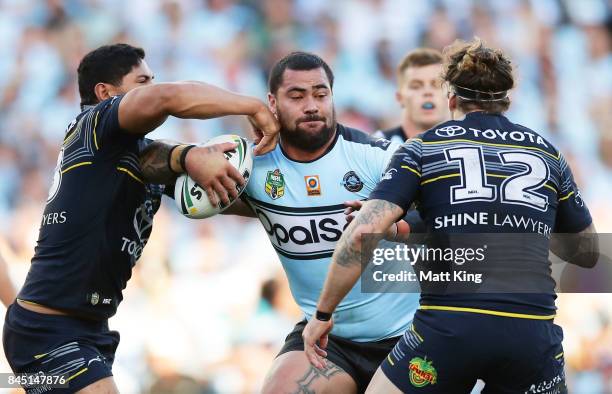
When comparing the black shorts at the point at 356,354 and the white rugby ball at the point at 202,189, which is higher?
the white rugby ball at the point at 202,189

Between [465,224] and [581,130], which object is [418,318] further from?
[581,130]

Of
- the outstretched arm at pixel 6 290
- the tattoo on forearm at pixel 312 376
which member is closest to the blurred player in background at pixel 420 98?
the tattoo on forearm at pixel 312 376

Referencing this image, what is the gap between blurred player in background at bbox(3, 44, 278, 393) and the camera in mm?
5266

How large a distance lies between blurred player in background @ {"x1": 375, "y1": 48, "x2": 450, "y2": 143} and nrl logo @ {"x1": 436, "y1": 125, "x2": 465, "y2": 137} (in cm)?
343

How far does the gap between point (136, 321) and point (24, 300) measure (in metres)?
4.34

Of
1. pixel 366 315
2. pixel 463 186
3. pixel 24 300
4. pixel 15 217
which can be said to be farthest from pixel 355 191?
pixel 15 217

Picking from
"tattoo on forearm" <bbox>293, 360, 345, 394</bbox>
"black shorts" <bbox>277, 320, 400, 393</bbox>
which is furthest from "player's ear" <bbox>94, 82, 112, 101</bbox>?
"tattoo on forearm" <bbox>293, 360, 345, 394</bbox>

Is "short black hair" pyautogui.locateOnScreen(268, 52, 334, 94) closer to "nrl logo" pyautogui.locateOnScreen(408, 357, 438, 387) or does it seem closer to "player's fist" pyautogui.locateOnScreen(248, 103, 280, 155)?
"player's fist" pyautogui.locateOnScreen(248, 103, 280, 155)

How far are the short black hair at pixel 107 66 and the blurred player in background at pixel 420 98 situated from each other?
3002 mm

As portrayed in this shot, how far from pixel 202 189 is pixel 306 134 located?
0.81 m

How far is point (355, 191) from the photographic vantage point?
5.87m

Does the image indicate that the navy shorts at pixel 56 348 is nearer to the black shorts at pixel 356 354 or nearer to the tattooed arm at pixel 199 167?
the tattooed arm at pixel 199 167

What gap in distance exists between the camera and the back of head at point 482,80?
16.8 ft

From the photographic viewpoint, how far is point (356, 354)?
19.3 ft
